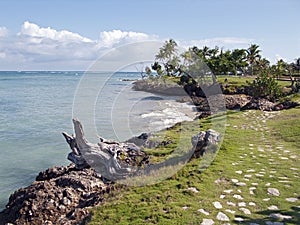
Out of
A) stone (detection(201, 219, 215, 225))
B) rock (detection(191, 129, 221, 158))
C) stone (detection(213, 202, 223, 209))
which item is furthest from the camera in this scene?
rock (detection(191, 129, 221, 158))

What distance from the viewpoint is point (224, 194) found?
8.82 meters

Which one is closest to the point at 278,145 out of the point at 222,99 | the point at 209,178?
the point at 209,178

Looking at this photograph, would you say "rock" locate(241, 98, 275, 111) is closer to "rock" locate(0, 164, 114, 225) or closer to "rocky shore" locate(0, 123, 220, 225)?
"rocky shore" locate(0, 123, 220, 225)

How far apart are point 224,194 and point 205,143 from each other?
13.7 ft

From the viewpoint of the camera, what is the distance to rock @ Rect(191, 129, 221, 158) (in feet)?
41.4

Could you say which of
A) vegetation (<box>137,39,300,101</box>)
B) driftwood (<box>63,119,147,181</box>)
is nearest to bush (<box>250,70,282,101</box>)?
vegetation (<box>137,39,300,101</box>)

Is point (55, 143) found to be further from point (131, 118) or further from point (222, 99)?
point (222, 99)

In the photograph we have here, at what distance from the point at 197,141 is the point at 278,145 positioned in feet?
14.8

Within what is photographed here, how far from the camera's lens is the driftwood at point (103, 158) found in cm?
1293

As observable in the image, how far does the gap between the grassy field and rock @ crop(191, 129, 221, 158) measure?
430 millimetres

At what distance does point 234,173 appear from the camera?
10570 mm

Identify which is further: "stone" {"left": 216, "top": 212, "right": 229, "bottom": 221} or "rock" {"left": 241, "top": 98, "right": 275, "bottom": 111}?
"rock" {"left": 241, "top": 98, "right": 275, "bottom": 111}

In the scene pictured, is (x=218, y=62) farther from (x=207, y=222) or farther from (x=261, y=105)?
(x=207, y=222)

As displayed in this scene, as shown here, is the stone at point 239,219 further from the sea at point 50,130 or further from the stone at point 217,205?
the sea at point 50,130
